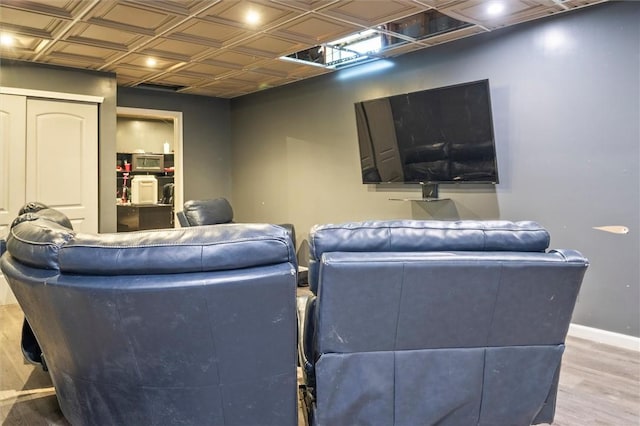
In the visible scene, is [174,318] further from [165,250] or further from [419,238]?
[419,238]

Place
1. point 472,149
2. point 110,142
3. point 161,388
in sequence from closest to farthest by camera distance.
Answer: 1. point 161,388
2. point 472,149
3. point 110,142

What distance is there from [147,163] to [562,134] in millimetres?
6800

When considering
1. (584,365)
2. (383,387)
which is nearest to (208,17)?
(383,387)

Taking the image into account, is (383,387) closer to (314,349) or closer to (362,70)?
(314,349)

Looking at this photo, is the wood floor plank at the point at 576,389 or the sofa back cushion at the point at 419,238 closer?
the sofa back cushion at the point at 419,238

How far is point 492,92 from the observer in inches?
155

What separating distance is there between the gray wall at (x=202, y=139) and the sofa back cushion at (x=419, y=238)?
205 inches

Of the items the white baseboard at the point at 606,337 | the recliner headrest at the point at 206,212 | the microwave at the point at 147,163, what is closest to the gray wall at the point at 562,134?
the white baseboard at the point at 606,337

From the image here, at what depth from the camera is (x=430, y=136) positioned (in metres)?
4.18

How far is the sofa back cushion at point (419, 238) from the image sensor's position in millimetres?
1660

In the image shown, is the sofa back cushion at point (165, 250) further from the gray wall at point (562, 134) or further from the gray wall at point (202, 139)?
the gray wall at point (202, 139)

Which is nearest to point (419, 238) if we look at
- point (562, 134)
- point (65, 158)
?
point (562, 134)

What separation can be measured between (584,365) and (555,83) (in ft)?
6.66

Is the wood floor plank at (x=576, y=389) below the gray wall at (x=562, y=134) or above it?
below
